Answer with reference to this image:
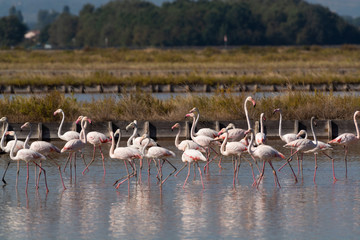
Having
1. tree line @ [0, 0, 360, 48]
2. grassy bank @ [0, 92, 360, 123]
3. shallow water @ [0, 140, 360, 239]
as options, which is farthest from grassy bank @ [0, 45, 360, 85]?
tree line @ [0, 0, 360, 48]

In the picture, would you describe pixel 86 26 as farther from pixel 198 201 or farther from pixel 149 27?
pixel 198 201

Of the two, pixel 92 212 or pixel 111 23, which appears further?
pixel 111 23

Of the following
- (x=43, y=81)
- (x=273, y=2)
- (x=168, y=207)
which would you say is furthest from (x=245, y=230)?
(x=273, y=2)

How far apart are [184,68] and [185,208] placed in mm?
46979

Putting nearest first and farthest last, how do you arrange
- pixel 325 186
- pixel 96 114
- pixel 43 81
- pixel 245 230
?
pixel 245 230 → pixel 325 186 → pixel 96 114 → pixel 43 81

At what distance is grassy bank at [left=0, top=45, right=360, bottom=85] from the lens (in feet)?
139

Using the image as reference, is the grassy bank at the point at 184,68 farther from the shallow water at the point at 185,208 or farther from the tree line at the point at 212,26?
the tree line at the point at 212,26

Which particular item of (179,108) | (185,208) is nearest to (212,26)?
(179,108)

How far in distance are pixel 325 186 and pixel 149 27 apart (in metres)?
128

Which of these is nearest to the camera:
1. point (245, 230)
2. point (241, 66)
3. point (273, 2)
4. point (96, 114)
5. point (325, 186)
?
point (245, 230)

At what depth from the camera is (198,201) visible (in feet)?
40.5

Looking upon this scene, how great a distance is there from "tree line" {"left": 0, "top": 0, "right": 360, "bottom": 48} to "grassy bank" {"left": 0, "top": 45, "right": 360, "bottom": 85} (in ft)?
157

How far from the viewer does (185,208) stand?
11.8 metres

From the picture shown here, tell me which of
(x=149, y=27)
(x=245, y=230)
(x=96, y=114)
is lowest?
(x=245, y=230)
